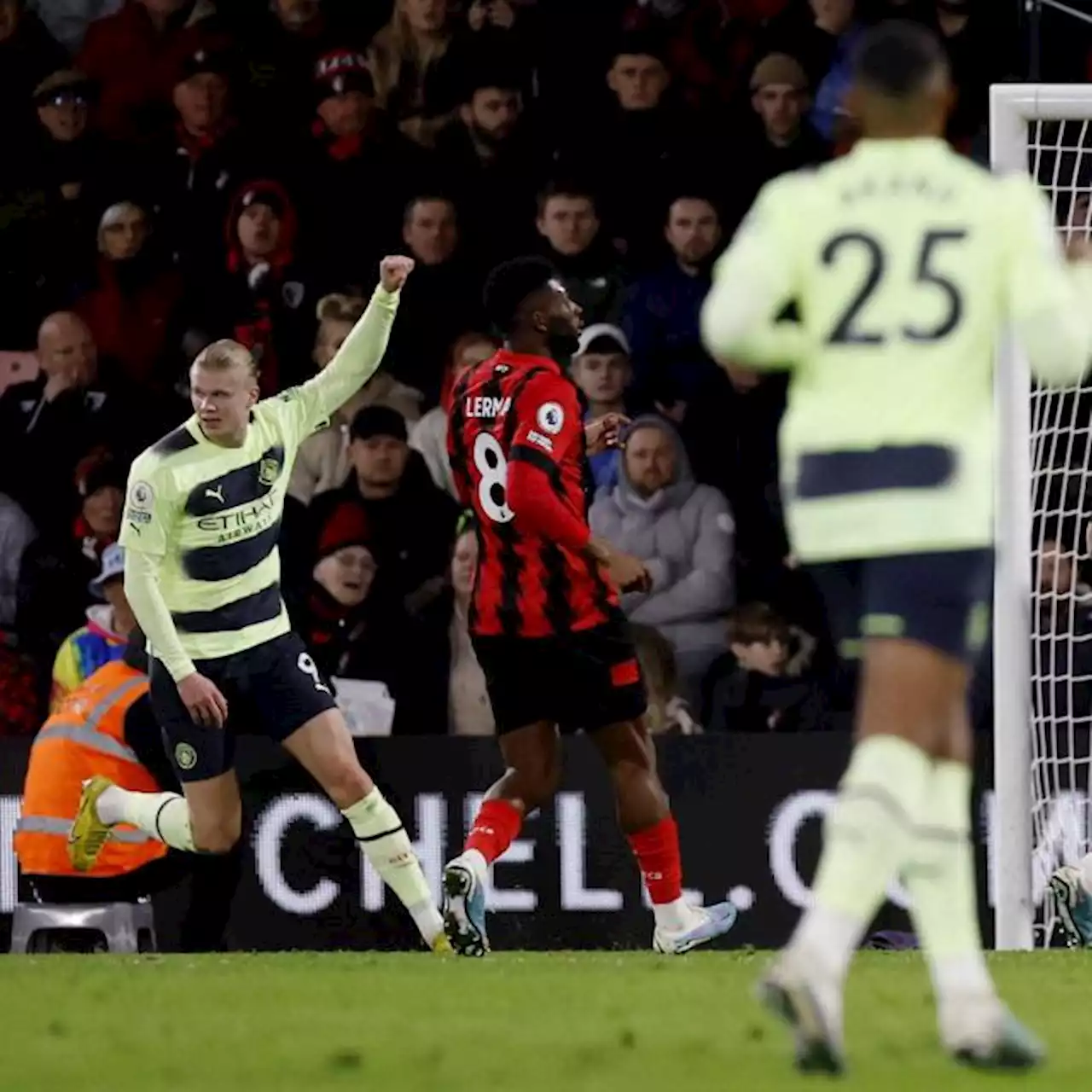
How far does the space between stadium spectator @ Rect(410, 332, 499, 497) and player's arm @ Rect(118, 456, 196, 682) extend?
9.76 ft

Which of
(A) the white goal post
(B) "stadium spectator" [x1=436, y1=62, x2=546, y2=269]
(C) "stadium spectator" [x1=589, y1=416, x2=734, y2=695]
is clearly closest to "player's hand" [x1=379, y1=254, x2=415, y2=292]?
(A) the white goal post

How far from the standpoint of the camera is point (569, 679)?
29.6 ft

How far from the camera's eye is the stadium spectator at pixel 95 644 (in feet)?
37.1

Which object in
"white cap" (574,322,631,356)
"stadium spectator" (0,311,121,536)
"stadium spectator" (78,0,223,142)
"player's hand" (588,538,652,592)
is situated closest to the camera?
"player's hand" (588,538,652,592)

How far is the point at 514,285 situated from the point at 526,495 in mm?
686

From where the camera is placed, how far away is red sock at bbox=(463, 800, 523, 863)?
9078mm

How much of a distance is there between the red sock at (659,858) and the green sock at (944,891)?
3736 millimetres

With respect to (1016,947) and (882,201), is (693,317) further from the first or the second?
(882,201)

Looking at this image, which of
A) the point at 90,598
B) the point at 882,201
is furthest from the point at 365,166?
the point at 882,201

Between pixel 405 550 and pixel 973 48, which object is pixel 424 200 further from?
pixel 973 48

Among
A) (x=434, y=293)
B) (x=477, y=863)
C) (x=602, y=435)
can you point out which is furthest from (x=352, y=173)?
(x=477, y=863)

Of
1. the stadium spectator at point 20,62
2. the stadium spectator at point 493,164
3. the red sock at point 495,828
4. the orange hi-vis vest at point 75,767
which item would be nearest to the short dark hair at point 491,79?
the stadium spectator at point 493,164

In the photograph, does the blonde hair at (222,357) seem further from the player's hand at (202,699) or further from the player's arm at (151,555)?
the player's hand at (202,699)

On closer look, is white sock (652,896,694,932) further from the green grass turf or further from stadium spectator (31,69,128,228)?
stadium spectator (31,69,128,228)
